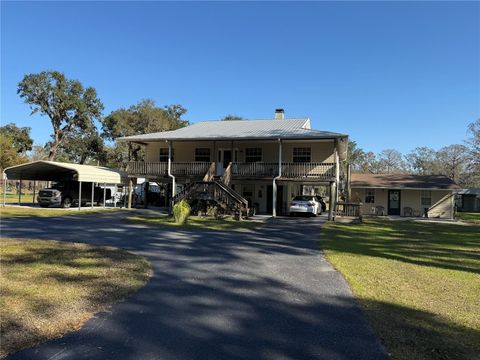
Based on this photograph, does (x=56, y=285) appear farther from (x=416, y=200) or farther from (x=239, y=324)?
(x=416, y=200)

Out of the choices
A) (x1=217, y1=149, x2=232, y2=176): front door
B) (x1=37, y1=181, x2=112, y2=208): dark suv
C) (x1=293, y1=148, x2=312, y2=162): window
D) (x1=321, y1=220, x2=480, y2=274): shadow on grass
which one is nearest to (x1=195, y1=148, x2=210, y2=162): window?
(x1=217, y1=149, x2=232, y2=176): front door

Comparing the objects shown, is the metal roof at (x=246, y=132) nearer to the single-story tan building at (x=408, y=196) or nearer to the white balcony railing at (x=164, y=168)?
the white balcony railing at (x=164, y=168)

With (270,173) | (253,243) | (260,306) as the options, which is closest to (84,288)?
(260,306)

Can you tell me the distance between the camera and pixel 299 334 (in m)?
4.78

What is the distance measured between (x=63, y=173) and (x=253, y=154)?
600 inches

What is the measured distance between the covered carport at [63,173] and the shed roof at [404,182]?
752 inches

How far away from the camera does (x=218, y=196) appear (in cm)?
2303

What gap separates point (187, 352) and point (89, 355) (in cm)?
96

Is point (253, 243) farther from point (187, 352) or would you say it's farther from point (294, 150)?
point (294, 150)

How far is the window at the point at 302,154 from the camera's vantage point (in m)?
27.4

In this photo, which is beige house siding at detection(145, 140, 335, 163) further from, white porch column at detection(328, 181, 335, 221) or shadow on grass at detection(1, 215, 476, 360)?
shadow on grass at detection(1, 215, 476, 360)

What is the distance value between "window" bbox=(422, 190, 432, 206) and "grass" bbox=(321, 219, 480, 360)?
1983cm

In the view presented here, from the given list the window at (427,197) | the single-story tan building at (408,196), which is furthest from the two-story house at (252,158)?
the window at (427,197)

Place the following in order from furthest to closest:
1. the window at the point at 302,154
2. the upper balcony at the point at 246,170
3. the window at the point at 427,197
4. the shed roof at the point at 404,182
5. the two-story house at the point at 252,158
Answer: the window at the point at 427,197
the shed roof at the point at 404,182
the window at the point at 302,154
the upper balcony at the point at 246,170
the two-story house at the point at 252,158
